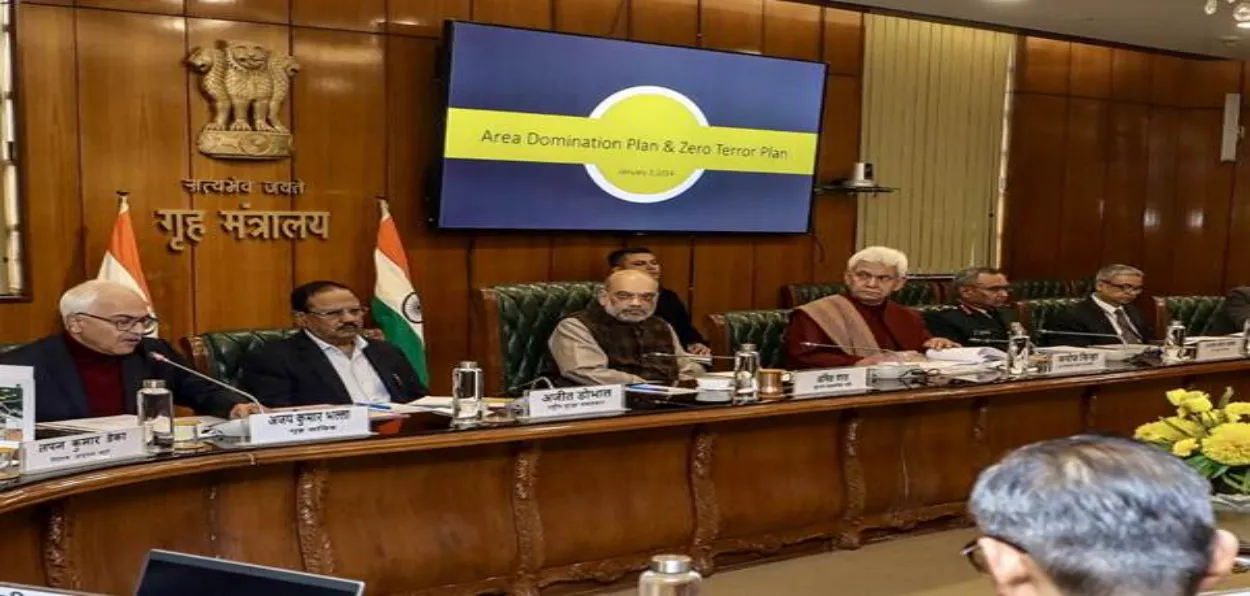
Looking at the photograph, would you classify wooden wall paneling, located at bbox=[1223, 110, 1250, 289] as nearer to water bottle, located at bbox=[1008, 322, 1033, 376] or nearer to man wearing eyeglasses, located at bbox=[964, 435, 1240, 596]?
water bottle, located at bbox=[1008, 322, 1033, 376]

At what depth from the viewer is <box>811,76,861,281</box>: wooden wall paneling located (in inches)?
254

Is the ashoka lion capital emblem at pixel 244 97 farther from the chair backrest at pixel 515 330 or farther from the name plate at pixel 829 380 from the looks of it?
the name plate at pixel 829 380

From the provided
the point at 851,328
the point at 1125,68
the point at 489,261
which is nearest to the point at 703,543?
the point at 851,328

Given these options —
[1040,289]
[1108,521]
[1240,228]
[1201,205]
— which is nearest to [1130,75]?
[1201,205]

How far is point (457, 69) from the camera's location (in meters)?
4.89

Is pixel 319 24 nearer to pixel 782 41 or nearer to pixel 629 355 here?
pixel 629 355

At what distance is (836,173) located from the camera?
6.53 metres

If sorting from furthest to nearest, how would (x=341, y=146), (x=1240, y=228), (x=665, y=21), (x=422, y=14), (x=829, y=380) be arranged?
(x=1240, y=228) → (x=665, y=21) → (x=422, y=14) → (x=341, y=146) → (x=829, y=380)

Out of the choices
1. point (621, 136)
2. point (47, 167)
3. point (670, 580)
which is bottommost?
point (670, 580)

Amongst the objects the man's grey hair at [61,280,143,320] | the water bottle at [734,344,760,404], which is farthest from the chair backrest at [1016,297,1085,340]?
the man's grey hair at [61,280,143,320]

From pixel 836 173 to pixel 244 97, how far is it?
3.25 m

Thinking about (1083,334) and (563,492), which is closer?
(563,492)

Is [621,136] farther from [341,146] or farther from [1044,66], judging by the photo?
[1044,66]

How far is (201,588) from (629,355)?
2906 mm
